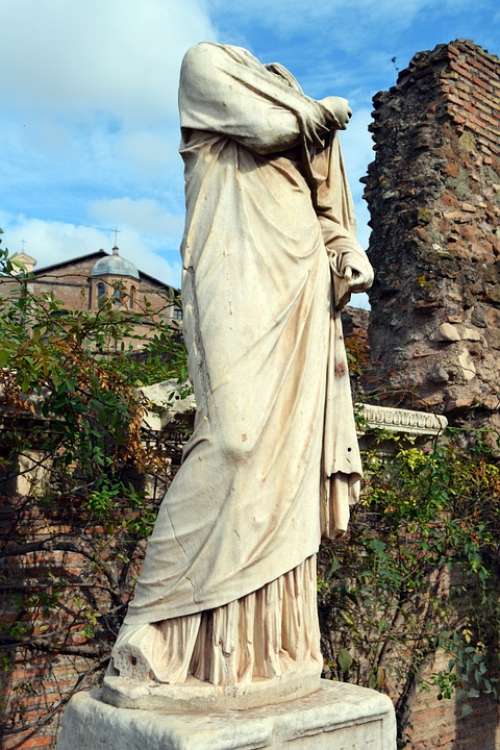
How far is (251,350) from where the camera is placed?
2.74 meters

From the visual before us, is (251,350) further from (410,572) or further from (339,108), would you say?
(410,572)

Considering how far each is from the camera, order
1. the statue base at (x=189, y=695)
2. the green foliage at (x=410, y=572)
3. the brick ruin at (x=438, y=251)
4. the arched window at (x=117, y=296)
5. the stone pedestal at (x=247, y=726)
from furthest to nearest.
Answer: the brick ruin at (x=438, y=251) < the green foliage at (x=410, y=572) < the arched window at (x=117, y=296) < the statue base at (x=189, y=695) < the stone pedestal at (x=247, y=726)

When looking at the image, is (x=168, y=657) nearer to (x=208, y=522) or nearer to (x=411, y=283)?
(x=208, y=522)

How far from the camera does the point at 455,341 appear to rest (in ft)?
23.5

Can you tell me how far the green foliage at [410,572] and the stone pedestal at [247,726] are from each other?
9.23 feet

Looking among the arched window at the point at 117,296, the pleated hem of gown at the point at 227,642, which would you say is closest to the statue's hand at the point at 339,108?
the pleated hem of gown at the point at 227,642

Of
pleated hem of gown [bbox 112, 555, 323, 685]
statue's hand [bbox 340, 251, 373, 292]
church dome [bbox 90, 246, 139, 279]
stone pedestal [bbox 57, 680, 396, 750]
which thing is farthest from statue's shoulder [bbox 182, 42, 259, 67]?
church dome [bbox 90, 246, 139, 279]

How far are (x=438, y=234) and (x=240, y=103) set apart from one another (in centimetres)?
487

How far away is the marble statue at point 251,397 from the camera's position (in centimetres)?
260

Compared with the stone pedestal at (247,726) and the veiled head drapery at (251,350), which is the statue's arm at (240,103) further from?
the stone pedestal at (247,726)

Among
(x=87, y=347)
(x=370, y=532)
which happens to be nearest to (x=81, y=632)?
(x=87, y=347)

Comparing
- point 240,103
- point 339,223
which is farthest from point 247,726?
point 240,103

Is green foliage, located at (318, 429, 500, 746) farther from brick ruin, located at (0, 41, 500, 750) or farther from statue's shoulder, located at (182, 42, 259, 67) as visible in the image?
statue's shoulder, located at (182, 42, 259, 67)

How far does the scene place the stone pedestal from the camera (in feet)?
7.62
